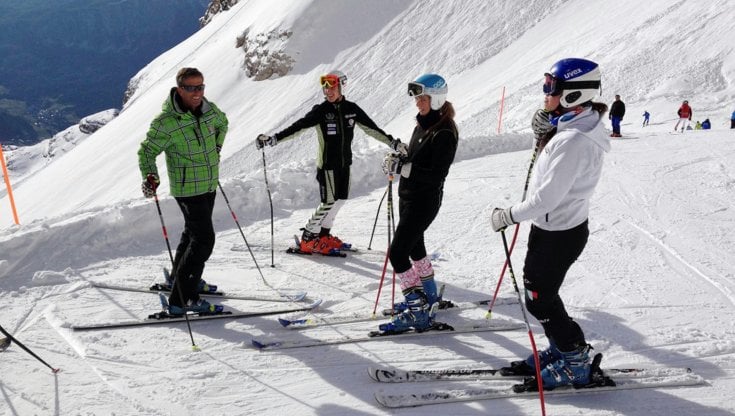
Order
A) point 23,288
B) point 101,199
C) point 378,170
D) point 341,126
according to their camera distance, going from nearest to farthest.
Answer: point 23,288 → point 341,126 → point 378,170 → point 101,199

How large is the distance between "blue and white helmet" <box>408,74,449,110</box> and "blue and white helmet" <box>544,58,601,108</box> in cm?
123

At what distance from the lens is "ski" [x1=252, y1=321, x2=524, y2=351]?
4.70 metres

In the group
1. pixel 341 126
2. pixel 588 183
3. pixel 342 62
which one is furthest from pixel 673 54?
pixel 588 183

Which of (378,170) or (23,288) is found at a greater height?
(378,170)

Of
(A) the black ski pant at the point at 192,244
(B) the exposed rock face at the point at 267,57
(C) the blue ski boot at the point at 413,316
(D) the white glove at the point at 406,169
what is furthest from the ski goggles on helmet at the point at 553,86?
(B) the exposed rock face at the point at 267,57

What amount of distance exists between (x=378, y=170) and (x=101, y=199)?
25783 millimetres

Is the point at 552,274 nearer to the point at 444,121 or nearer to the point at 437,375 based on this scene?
the point at 437,375

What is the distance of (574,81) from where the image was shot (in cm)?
326

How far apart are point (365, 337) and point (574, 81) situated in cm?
272

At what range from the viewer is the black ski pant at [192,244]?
506 cm

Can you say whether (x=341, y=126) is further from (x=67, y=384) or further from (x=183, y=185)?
(x=67, y=384)

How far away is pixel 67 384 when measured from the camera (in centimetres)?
417

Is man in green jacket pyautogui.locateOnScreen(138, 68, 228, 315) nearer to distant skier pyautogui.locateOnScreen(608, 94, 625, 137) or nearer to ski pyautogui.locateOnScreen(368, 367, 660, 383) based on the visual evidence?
ski pyautogui.locateOnScreen(368, 367, 660, 383)

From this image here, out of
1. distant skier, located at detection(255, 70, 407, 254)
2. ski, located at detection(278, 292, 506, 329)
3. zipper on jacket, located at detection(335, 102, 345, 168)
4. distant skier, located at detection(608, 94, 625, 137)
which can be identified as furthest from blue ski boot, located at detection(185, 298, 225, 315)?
distant skier, located at detection(608, 94, 625, 137)
